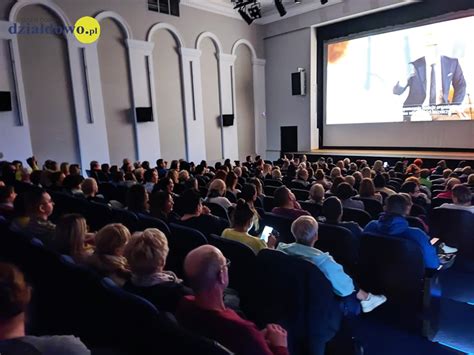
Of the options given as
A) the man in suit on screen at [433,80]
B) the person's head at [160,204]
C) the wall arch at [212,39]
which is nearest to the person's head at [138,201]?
the person's head at [160,204]

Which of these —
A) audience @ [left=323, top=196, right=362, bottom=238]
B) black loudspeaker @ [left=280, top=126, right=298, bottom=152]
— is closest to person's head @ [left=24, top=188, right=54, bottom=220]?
audience @ [left=323, top=196, right=362, bottom=238]

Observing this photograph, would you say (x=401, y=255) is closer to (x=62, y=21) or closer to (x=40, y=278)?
(x=40, y=278)

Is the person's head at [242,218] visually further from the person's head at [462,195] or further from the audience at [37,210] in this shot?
the person's head at [462,195]

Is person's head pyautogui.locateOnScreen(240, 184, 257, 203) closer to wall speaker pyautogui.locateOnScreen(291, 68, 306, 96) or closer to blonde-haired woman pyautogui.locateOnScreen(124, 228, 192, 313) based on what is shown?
Result: blonde-haired woman pyautogui.locateOnScreen(124, 228, 192, 313)

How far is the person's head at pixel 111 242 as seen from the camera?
1970 mm

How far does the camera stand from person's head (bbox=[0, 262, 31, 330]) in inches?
41.8

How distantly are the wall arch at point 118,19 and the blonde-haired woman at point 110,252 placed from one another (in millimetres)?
8785

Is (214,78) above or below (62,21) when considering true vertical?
below

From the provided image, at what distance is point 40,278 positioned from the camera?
7.19ft

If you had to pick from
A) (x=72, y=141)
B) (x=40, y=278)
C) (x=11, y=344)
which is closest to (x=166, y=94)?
(x=72, y=141)

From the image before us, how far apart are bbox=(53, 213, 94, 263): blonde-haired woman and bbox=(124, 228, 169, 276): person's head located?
54cm

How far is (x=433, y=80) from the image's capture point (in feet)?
32.3

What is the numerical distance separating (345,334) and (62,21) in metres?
9.37

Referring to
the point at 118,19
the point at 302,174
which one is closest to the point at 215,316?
the point at 302,174
